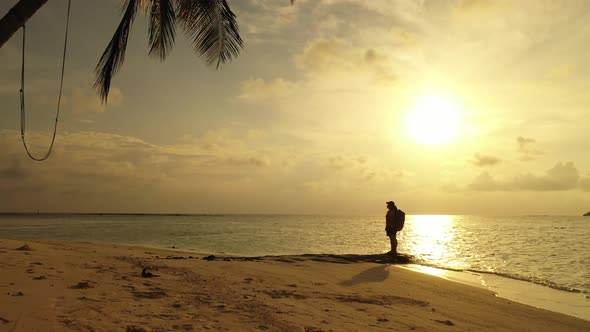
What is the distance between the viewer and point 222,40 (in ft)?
29.9

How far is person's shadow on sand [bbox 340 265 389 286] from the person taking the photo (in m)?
10.9

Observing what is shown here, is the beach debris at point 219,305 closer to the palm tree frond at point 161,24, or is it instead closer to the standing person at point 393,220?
the palm tree frond at point 161,24

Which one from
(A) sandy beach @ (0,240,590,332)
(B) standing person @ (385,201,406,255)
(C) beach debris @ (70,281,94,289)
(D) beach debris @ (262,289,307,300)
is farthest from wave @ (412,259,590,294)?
(C) beach debris @ (70,281,94,289)

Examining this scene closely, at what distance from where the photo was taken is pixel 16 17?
502 centimetres

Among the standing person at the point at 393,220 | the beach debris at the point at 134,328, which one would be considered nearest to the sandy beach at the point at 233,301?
the beach debris at the point at 134,328

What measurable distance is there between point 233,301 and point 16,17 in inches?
216

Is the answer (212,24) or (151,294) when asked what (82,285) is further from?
(212,24)

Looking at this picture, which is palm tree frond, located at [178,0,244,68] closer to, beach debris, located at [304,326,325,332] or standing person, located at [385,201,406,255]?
beach debris, located at [304,326,325,332]

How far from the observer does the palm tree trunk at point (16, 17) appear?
16.1ft

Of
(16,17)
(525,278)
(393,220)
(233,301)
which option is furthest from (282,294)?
(525,278)

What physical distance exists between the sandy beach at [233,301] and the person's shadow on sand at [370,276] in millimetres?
36

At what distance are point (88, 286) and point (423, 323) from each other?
20.3 feet

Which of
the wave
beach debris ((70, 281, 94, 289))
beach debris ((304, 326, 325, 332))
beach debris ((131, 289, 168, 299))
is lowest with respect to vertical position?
the wave

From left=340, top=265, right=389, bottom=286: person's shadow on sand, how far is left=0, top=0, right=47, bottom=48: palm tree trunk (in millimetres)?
8901
